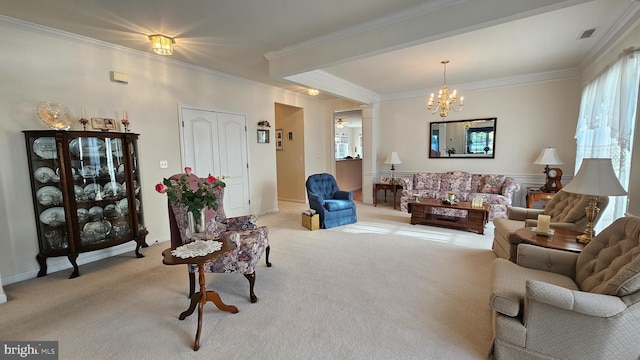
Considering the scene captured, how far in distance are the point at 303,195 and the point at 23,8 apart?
5.34 meters

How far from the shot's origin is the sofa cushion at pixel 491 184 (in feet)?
17.1

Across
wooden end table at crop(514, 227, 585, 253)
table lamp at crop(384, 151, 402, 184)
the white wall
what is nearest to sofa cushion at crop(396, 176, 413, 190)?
table lamp at crop(384, 151, 402, 184)

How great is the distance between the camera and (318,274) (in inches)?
114

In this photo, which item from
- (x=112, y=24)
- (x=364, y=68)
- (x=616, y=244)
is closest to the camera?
(x=616, y=244)

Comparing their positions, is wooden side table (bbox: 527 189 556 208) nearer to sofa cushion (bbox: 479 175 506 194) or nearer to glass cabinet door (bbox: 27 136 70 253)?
sofa cushion (bbox: 479 175 506 194)

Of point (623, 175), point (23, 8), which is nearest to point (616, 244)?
point (623, 175)

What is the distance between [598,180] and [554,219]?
115 centimetres

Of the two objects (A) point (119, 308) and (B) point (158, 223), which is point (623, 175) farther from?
(B) point (158, 223)

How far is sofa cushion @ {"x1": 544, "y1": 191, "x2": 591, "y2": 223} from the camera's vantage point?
2.72m

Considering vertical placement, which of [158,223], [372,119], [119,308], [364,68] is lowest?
[119,308]

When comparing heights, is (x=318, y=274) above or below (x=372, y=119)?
below

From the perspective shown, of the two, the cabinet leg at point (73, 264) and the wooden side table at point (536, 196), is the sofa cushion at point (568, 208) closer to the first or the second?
the wooden side table at point (536, 196)

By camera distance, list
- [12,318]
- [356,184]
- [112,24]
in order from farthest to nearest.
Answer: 1. [356,184]
2. [112,24]
3. [12,318]

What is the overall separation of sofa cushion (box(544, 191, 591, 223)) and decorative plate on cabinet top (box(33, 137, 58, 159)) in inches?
219
